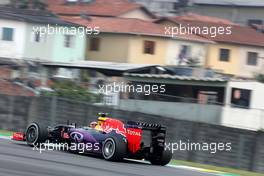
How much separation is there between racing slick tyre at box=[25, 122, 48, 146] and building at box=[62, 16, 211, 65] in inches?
1275

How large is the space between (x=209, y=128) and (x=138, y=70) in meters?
13.1

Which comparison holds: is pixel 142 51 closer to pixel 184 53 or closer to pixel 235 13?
pixel 184 53

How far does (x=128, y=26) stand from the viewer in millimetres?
50188

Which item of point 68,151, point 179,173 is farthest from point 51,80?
point 179,173

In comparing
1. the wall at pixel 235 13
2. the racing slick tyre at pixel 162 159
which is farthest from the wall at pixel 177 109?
the wall at pixel 235 13

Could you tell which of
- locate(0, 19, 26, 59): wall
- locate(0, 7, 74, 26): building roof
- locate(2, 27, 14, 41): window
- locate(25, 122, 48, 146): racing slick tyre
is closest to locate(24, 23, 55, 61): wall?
locate(0, 19, 26, 59): wall

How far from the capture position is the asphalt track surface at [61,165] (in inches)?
500

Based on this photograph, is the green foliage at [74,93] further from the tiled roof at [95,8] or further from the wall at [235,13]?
the wall at [235,13]

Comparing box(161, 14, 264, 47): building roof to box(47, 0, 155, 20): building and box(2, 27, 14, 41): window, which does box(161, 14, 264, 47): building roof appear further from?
box(2, 27, 14, 41): window

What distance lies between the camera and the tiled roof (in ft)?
185

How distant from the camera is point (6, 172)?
12047 millimetres

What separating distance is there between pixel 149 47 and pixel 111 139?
35.0 meters

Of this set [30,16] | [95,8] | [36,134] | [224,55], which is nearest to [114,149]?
[36,134]

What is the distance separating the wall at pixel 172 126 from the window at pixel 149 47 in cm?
2445
